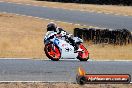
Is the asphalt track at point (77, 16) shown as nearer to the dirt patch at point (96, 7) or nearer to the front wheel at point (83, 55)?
the dirt patch at point (96, 7)

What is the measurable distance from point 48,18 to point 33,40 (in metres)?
9.83

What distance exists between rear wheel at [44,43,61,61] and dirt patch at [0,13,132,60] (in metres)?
1.77

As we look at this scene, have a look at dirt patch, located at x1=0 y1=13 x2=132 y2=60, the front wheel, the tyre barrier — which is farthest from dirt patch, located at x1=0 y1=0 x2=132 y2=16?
the front wheel

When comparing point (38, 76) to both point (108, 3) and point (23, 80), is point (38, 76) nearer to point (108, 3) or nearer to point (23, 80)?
point (23, 80)

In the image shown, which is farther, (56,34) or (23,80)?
(56,34)

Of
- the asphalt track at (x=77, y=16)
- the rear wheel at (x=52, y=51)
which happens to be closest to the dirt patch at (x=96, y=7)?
the asphalt track at (x=77, y=16)

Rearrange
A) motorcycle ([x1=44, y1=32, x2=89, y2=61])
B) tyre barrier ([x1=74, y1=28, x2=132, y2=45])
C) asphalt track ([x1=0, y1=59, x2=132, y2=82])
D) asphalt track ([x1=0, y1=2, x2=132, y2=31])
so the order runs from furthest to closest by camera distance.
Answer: asphalt track ([x1=0, y1=2, x2=132, y2=31]) → tyre barrier ([x1=74, y1=28, x2=132, y2=45]) → motorcycle ([x1=44, y1=32, x2=89, y2=61]) → asphalt track ([x1=0, y1=59, x2=132, y2=82])

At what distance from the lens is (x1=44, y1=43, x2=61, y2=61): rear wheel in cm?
1320

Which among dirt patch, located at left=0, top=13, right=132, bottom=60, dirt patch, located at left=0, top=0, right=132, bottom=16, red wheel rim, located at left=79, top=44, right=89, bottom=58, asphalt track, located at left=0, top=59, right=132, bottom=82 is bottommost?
dirt patch, located at left=0, top=0, right=132, bottom=16

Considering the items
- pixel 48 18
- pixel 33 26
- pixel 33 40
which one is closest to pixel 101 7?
pixel 48 18

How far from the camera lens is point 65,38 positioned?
13.4 meters

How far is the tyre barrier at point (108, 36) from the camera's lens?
65.3 ft

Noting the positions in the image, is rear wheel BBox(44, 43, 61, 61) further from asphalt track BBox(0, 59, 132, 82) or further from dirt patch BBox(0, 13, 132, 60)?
dirt patch BBox(0, 13, 132, 60)

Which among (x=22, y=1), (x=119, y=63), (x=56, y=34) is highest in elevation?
(x=56, y=34)
